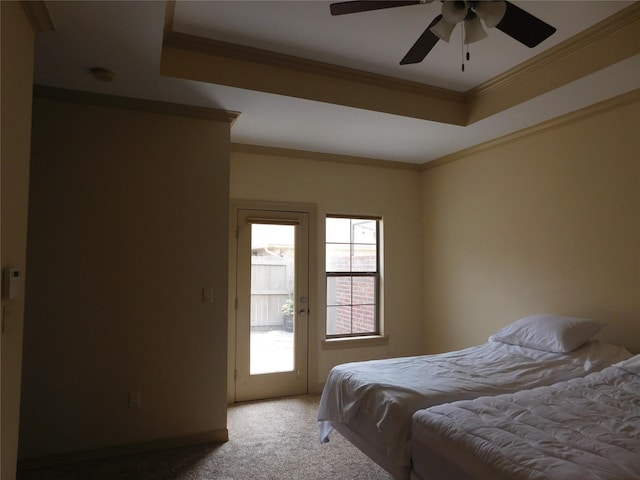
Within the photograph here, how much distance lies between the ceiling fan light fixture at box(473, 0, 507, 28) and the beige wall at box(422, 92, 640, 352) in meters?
1.74

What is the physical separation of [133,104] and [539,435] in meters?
3.23

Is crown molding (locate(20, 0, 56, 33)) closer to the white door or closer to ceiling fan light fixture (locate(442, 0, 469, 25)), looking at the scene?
ceiling fan light fixture (locate(442, 0, 469, 25))

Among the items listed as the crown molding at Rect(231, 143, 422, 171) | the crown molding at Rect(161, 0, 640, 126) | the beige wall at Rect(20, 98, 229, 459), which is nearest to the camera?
the crown molding at Rect(161, 0, 640, 126)

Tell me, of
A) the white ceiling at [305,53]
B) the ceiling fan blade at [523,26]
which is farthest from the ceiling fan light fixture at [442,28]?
the white ceiling at [305,53]

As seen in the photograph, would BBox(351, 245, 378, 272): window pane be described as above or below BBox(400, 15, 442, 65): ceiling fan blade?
below

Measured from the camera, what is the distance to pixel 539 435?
1762mm

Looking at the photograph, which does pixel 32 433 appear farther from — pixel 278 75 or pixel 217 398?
pixel 278 75

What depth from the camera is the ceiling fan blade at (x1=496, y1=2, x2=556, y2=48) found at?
196 cm

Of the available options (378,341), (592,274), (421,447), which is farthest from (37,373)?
(592,274)

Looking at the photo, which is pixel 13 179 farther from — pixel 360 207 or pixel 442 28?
pixel 360 207

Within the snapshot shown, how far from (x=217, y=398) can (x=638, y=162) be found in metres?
3.57

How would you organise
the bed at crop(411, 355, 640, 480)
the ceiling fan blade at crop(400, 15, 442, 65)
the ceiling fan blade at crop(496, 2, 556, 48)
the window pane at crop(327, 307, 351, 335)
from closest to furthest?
1. the bed at crop(411, 355, 640, 480)
2. the ceiling fan blade at crop(496, 2, 556, 48)
3. the ceiling fan blade at crop(400, 15, 442, 65)
4. the window pane at crop(327, 307, 351, 335)

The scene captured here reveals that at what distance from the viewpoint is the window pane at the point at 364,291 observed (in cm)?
484

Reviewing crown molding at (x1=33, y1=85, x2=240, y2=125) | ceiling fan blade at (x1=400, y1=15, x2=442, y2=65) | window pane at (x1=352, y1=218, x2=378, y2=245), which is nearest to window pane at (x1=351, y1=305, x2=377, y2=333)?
window pane at (x1=352, y1=218, x2=378, y2=245)
